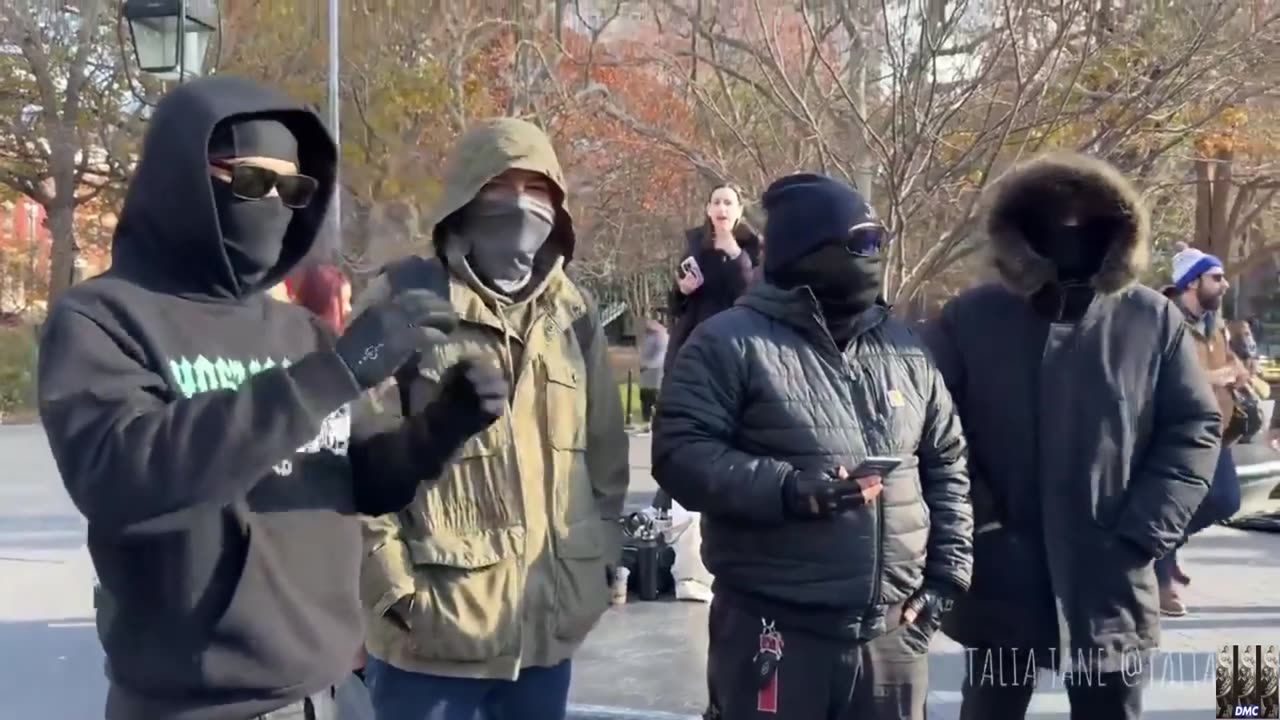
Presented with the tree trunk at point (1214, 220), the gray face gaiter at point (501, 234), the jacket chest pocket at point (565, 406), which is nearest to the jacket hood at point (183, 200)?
the gray face gaiter at point (501, 234)

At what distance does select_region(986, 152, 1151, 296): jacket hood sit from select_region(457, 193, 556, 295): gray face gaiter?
1.39 metres

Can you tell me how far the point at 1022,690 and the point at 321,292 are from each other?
2912mm

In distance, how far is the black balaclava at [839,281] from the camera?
319 cm

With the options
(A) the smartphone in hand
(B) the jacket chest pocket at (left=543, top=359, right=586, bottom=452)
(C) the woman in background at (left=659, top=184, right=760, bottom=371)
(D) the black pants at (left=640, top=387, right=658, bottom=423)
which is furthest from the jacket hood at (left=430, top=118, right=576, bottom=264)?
(D) the black pants at (left=640, top=387, right=658, bottom=423)

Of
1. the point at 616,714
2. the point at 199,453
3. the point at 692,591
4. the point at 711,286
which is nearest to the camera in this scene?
the point at 199,453

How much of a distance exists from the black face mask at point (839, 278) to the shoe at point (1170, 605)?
4598mm

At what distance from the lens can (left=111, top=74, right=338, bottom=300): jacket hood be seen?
2.14m

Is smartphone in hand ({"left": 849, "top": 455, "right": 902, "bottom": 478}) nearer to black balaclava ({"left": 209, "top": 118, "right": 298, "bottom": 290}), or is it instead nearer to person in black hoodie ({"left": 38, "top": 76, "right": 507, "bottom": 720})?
person in black hoodie ({"left": 38, "top": 76, "right": 507, "bottom": 720})

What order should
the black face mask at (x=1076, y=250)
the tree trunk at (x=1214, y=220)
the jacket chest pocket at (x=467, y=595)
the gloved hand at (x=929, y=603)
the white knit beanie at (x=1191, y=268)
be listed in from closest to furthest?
1. the jacket chest pocket at (x=467, y=595)
2. the gloved hand at (x=929, y=603)
3. the black face mask at (x=1076, y=250)
4. the white knit beanie at (x=1191, y=268)
5. the tree trunk at (x=1214, y=220)

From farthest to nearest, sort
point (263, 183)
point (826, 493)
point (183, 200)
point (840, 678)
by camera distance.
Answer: point (840, 678) < point (826, 493) < point (263, 183) < point (183, 200)

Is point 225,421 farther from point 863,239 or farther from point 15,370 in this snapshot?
point 15,370

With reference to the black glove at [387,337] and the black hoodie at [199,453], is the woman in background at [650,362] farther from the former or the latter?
the black glove at [387,337]

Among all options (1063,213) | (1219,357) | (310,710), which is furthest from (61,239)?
(310,710)

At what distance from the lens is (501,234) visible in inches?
123
